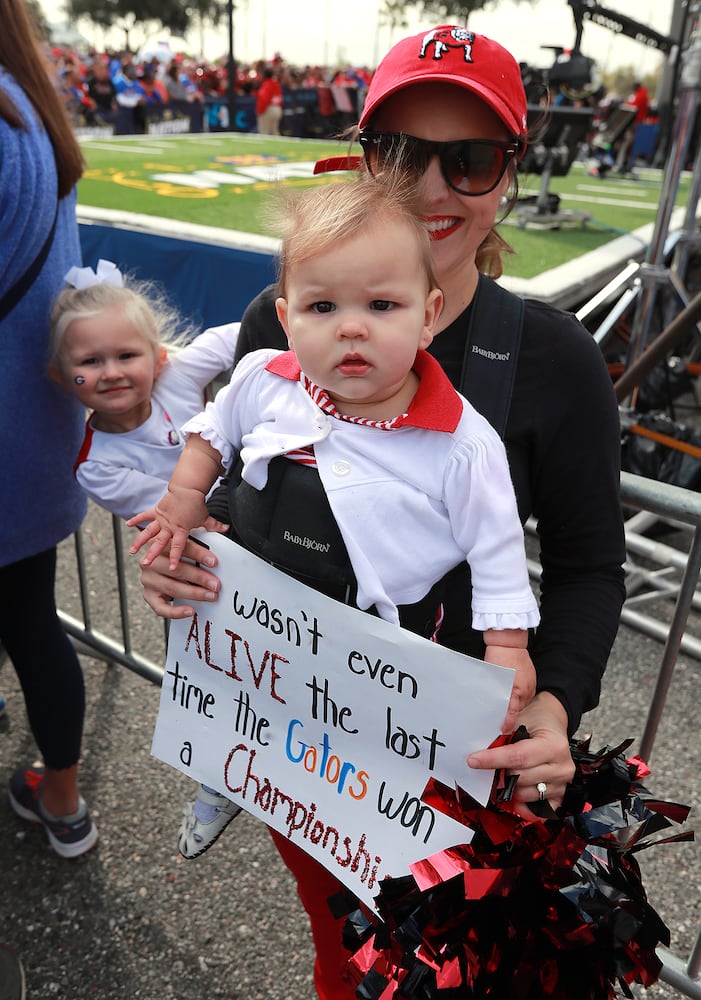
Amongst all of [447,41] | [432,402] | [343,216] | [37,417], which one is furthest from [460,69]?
[37,417]

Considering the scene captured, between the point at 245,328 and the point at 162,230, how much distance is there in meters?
4.90

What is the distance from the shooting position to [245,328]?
1.52m

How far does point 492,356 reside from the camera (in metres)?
1.26

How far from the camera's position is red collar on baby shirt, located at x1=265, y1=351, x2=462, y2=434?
111cm

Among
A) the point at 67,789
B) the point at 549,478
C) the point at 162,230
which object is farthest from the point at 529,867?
the point at 162,230

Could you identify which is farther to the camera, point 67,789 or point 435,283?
point 67,789

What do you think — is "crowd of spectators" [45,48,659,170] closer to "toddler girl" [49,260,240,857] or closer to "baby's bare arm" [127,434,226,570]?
"toddler girl" [49,260,240,857]

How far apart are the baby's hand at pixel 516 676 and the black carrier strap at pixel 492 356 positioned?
0.34m

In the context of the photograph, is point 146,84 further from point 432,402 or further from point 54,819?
point 432,402

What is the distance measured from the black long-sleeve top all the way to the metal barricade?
0.20 m

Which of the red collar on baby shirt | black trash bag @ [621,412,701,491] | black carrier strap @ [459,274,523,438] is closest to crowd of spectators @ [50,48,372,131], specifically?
black trash bag @ [621,412,701,491]

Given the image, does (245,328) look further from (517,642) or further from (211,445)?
(517,642)

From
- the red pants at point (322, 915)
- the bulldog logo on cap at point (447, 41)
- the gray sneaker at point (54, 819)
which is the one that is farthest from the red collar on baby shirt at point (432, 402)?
the gray sneaker at point (54, 819)

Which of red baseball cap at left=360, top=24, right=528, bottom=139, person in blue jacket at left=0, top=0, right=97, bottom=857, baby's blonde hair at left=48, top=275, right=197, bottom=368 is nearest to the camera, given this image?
red baseball cap at left=360, top=24, right=528, bottom=139
